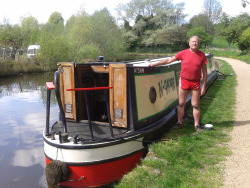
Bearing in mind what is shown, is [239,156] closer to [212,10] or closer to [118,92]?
[118,92]

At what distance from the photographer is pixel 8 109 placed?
35.5ft

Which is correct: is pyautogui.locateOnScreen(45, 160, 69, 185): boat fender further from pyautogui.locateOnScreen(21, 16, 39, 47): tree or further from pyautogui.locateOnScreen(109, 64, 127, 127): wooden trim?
pyautogui.locateOnScreen(21, 16, 39, 47): tree

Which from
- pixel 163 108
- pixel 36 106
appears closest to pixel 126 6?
pixel 36 106

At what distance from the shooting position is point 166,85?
19.5 ft

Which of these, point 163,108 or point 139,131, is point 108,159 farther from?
point 163,108

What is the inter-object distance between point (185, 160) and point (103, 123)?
5.02 feet

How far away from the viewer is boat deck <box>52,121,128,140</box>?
448cm

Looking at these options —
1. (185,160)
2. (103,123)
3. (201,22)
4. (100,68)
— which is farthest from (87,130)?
(201,22)

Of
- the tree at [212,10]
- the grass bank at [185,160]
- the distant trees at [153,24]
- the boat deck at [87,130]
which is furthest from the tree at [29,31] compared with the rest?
the tree at [212,10]

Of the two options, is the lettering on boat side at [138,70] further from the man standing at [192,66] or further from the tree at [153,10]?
the tree at [153,10]

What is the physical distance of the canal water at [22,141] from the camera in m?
5.22

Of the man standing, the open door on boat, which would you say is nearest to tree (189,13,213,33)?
the man standing

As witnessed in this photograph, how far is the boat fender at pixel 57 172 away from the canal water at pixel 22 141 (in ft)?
3.38

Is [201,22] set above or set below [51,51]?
above
